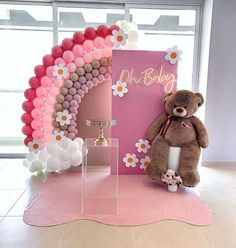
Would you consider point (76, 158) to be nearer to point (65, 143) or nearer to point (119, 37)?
point (65, 143)

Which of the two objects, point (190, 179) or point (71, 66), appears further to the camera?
point (71, 66)

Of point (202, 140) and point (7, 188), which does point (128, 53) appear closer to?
point (202, 140)

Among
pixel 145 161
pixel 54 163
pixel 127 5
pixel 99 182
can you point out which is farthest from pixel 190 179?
pixel 127 5

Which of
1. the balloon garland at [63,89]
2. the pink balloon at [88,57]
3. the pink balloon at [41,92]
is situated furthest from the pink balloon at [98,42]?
the pink balloon at [41,92]

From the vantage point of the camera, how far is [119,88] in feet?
10.7

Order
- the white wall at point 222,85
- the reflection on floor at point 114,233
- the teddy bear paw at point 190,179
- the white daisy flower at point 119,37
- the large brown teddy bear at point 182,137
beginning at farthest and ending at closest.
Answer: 1. the white wall at point 222,85
2. the white daisy flower at point 119,37
3. the large brown teddy bear at point 182,137
4. the teddy bear paw at point 190,179
5. the reflection on floor at point 114,233

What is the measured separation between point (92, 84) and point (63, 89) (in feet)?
1.27

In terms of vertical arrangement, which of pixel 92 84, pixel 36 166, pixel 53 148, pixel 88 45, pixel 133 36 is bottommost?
pixel 36 166

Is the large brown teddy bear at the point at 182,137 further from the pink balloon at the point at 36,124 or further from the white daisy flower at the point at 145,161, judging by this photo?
the pink balloon at the point at 36,124

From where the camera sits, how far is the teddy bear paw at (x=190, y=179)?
282 centimetres

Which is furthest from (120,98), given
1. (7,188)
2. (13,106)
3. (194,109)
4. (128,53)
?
(13,106)

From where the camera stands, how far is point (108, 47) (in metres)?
3.32

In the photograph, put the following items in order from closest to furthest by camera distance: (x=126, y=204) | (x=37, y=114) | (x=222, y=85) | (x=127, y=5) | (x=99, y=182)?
(x=126, y=204) < (x=99, y=182) < (x=37, y=114) < (x=222, y=85) < (x=127, y=5)

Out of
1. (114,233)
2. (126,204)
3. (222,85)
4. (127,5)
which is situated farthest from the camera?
(127,5)
